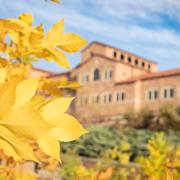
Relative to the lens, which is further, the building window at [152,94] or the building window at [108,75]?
the building window at [108,75]

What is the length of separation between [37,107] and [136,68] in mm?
30789

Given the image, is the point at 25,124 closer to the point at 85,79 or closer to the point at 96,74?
the point at 96,74

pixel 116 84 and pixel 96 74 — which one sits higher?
pixel 96 74

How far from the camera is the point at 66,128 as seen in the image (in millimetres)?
450

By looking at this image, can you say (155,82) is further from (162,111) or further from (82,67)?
(82,67)

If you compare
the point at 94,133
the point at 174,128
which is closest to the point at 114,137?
the point at 94,133

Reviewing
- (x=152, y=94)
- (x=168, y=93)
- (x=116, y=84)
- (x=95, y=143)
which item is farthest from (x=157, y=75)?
(x=95, y=143)

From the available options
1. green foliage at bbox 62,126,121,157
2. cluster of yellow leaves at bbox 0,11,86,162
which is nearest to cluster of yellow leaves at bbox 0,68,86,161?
cluster of yellow leaves at bbox 0,11,86,162

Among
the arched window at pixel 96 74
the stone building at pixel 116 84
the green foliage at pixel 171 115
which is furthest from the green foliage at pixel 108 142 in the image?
the arched window at pixel 96 74

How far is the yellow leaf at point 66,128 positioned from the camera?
0.45 meters

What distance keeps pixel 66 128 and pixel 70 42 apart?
10.0 inches

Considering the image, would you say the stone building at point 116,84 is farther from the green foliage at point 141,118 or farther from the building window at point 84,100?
the green foliage at point 141,118

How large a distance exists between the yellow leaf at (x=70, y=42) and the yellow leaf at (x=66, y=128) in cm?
24

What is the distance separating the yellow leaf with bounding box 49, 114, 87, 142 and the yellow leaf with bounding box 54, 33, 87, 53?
24 cm
